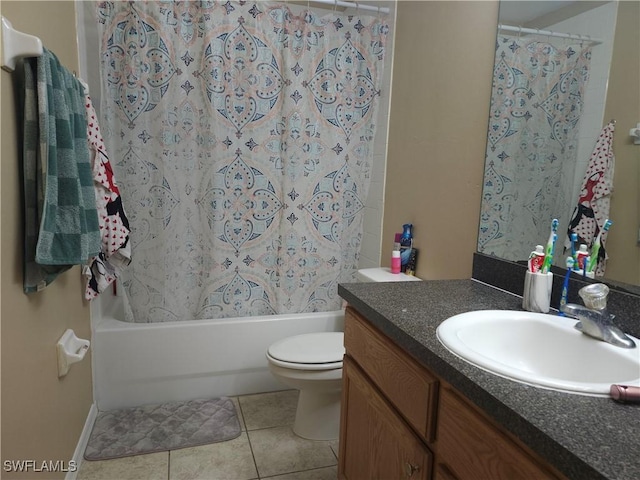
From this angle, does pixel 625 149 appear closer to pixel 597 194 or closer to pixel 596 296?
pixel 597 194

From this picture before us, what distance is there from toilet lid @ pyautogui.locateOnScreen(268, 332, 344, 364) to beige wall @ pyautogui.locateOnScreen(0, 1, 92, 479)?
0.83m

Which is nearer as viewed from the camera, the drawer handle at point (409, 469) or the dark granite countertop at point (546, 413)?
the dark granite countertop at point (546, 413)

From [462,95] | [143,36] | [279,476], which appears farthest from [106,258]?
[462,95]

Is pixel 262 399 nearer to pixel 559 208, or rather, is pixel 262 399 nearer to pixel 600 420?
pixel 559 208

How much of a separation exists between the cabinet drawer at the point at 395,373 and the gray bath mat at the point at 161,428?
103cm

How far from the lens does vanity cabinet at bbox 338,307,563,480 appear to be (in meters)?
0.74

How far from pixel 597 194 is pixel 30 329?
5.48 ft

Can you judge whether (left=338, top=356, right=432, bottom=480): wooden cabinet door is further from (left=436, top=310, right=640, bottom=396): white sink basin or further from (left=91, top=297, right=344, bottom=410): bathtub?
(left=91, top=297, right=344, bottom=410): bathtub

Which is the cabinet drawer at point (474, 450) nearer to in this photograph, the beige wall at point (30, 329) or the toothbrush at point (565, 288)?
the toothbrush at point (565, 288)

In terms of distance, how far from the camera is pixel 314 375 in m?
1.83

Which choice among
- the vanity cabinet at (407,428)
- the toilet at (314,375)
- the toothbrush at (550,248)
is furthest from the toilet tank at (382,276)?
the toothbrush at (550,248)

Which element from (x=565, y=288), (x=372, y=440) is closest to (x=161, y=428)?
(x=372, y=440)

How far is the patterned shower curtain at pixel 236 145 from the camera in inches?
80.8

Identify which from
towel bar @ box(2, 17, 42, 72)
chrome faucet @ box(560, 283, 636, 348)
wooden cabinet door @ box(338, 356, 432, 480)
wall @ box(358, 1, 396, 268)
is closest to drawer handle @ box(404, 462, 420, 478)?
wooden cabinet door @ box(338, 356, 432, 480)
